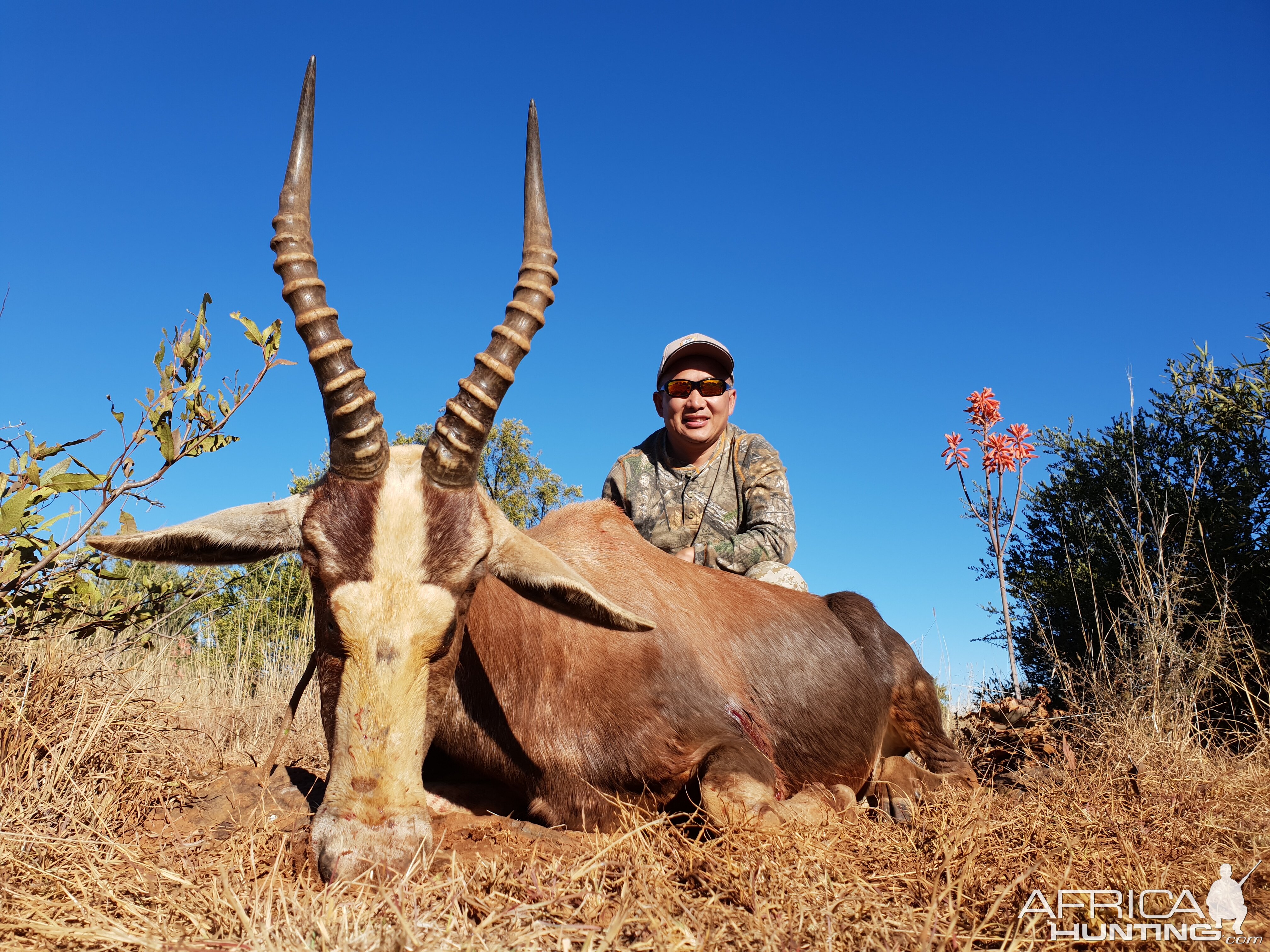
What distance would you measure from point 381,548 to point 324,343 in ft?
3.15

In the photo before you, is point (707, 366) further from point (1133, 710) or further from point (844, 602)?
point (1133, 710)

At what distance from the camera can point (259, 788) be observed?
13.5 ft

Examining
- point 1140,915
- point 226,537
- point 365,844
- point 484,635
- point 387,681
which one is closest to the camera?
point 1140,915

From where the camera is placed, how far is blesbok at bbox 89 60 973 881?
10.1ft

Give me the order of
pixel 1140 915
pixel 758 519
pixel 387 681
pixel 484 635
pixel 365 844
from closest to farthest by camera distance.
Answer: pixel 1140 915 → pixel 365 844 → pixel 387 681 → pixel 484 635 → pixel 758 519

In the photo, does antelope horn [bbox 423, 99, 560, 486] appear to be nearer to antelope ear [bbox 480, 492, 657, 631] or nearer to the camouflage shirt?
antelope ear [bbox 480, 492, 657, 631]

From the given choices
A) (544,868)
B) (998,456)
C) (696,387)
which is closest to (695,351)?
(696,387)

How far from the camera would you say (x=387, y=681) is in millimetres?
3068

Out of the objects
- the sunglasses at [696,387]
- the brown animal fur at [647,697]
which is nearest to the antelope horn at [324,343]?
the brown animal fur at [647,697]

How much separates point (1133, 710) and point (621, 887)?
208 inches

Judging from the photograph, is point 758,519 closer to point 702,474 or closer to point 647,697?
point 702,474

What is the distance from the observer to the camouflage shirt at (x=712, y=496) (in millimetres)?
7094

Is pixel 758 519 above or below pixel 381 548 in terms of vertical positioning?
above

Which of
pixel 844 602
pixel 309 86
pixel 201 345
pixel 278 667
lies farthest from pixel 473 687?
pixel 278 667
